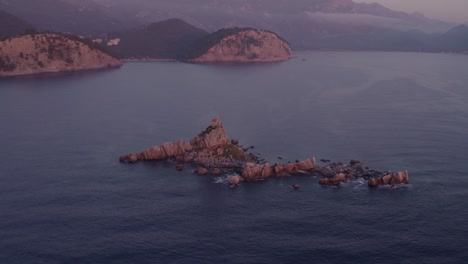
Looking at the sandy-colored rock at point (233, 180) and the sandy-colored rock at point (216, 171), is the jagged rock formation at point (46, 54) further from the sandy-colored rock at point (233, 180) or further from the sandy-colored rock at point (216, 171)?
the sandy-colored rock at point (233, 180)

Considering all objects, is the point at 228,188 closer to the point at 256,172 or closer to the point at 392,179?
the point at 256,172

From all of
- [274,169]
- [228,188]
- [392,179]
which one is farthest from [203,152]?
[392,179]

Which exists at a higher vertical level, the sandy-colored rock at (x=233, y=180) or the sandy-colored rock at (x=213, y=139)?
the sandy-colored rock at (x=213, y=139)

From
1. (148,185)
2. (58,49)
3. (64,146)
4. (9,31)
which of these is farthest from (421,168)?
(9,31)

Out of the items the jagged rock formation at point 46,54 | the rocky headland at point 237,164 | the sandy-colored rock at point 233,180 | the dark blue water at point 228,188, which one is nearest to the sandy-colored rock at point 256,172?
the rocky headland at point 237,164

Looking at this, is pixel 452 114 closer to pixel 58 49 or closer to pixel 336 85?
pixel 336 85

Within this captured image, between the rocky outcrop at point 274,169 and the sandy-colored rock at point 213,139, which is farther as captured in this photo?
the sandy-colored rock at point 213,139

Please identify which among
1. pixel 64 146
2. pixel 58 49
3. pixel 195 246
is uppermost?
pixel 58 49
